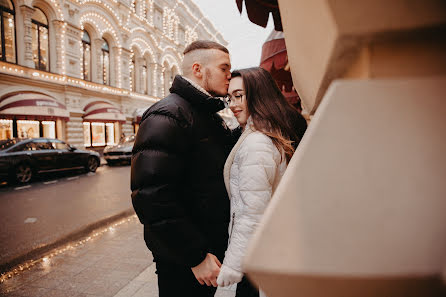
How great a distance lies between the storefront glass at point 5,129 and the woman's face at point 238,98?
15534 millimetres

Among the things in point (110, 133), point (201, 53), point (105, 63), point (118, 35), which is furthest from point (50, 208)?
point (118, 35)

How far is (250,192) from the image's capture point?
4.12ft

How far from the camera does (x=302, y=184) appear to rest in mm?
395

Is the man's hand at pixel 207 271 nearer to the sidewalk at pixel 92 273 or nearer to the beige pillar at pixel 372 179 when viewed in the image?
the beige pillar at pixel 372 179

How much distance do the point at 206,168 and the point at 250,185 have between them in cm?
35

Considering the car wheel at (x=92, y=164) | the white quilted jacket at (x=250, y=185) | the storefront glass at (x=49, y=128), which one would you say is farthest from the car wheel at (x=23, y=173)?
the white quilted jacket at (x=250, y=185)

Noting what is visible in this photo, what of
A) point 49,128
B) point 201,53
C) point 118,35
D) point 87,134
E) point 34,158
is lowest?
point 34,158

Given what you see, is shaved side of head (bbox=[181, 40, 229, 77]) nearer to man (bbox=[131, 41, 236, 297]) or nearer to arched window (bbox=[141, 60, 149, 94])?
man (bbox=[131, 41, 236, 297])

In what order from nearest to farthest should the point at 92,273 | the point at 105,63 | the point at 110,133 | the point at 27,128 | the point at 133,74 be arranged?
1. the point at 92,273
2. the point at 27,128
3. the point at 105,63
4. the point at 110,133
5. the point at 133,74

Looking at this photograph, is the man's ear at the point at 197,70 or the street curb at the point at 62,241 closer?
the man's ear at the point at 197,70

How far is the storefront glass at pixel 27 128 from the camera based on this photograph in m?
13.7

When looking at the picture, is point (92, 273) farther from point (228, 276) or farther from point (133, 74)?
point (133, 74)

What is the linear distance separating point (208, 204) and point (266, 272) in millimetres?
1143

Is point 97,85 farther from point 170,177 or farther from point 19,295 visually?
point 170,177
